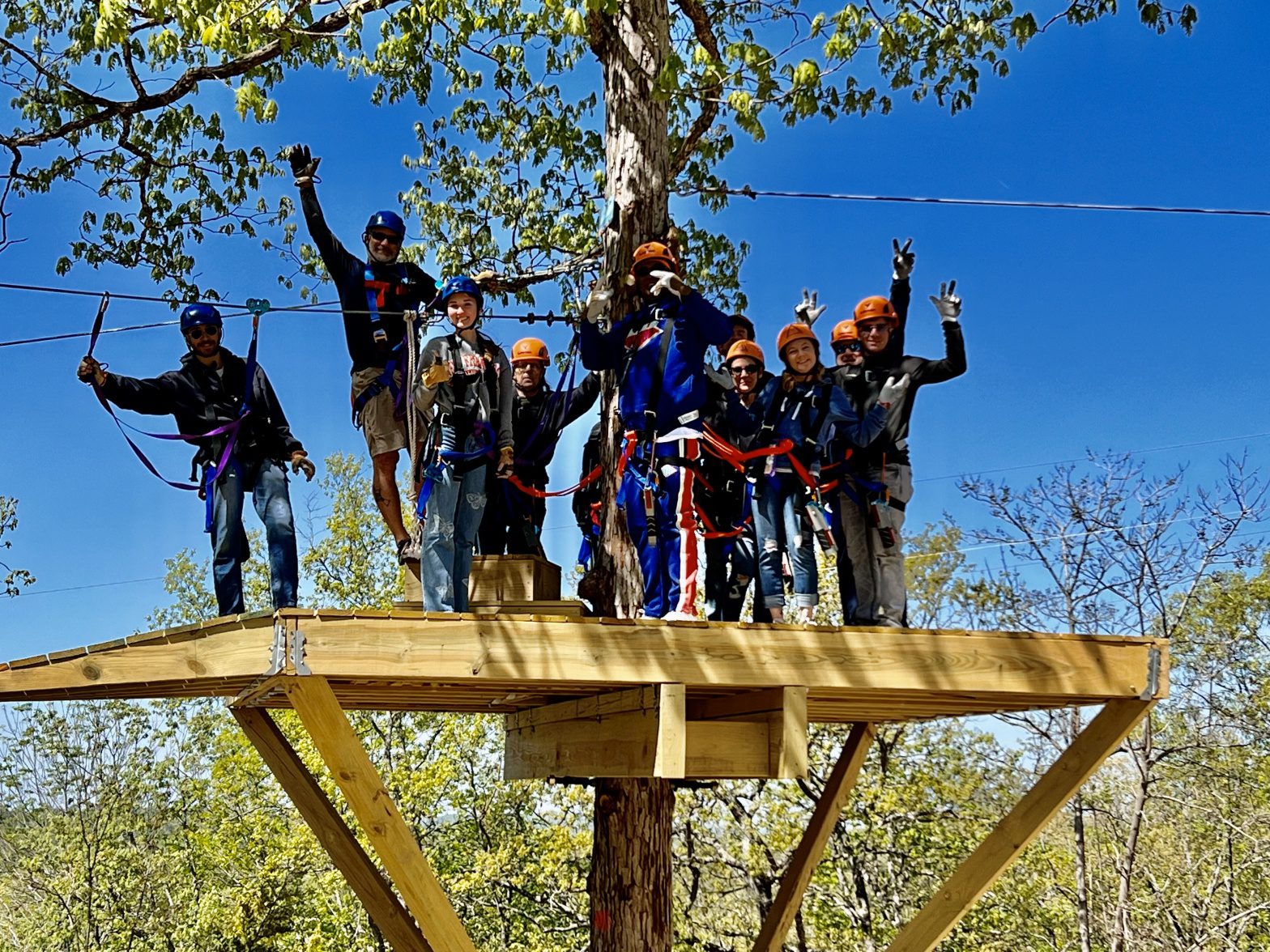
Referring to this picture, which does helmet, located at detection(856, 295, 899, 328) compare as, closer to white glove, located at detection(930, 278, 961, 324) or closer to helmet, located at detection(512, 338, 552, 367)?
white glove, located at detection(930, 278, 961, 324)

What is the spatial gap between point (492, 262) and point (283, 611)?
6733mm

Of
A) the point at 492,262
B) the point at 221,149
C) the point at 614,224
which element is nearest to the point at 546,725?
the point at 614,224

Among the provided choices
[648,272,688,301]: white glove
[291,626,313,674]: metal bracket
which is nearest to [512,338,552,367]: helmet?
[648,272,688,301]: white glove

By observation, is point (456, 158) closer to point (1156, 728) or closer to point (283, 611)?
point (283, 611)

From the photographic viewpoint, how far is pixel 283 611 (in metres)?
4.52

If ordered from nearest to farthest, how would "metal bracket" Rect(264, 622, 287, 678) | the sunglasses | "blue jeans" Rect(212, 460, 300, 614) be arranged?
"metal bracket" Rect(264, 622, 287, 678) → "blue jeans" Rect(212, 460, 300, 614) → the sunglasses

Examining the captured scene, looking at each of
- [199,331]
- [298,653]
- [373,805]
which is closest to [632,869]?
[373,805]

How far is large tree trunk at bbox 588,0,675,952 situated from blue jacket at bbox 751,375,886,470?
3.41ft

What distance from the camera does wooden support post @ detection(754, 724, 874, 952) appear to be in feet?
22.7

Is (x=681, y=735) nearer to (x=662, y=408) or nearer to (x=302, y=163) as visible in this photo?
(x=662, y=408)

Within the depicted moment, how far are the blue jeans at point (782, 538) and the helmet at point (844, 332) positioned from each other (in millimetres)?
888

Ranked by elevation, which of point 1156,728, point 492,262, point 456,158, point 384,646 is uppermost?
point 456,158

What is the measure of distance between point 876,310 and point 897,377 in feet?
1.23

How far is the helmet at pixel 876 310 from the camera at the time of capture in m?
6.34
